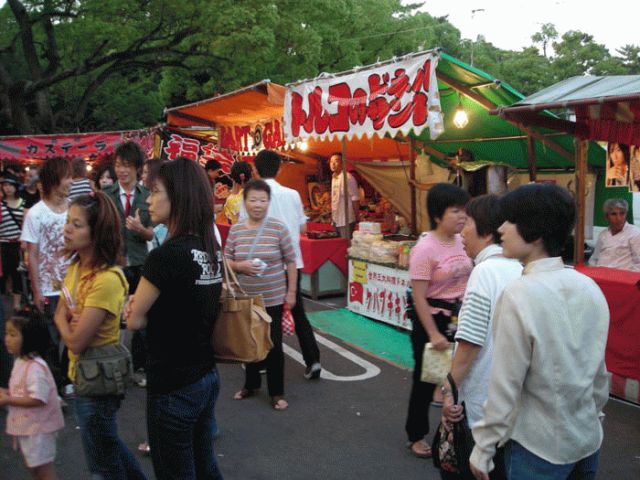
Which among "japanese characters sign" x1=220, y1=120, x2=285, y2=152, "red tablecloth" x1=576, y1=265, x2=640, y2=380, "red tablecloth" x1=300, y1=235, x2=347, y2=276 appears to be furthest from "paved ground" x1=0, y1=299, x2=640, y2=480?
"japanese characters sign" x1=220, y1=120, x2=285, y2=152

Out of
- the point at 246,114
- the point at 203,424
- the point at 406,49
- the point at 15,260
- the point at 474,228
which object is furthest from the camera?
the point at 406,49

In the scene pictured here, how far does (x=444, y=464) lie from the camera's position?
8.03ft

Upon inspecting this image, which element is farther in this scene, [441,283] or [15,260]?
[15,260]

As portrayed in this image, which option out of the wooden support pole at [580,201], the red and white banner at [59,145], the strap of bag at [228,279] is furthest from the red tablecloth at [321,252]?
the red and white banner at [59,145]

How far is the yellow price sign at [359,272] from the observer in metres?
7.75

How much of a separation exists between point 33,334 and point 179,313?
4.04 ft

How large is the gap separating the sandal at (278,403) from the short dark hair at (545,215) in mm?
3294

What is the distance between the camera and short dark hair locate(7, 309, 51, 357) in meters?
3.16

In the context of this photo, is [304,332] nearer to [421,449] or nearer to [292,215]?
[292,215]

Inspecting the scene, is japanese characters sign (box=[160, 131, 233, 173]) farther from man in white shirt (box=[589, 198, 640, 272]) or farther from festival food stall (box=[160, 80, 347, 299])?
man in white shirt (box=[589, 198, 640, 272])

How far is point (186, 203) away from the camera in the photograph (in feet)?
8.27

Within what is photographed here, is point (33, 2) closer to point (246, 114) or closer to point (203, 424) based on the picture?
point (246, 114)

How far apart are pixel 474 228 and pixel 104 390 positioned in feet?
6.17

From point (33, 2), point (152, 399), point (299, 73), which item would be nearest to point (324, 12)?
point (299, 73)
